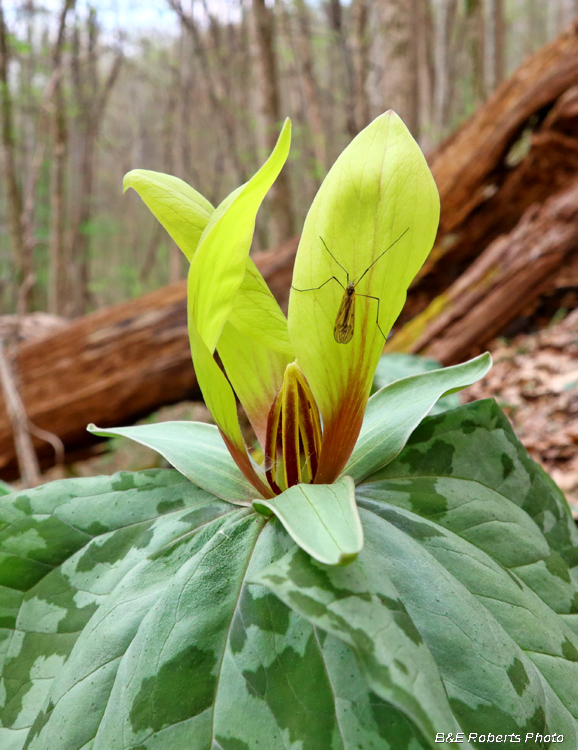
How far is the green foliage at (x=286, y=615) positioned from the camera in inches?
22.9

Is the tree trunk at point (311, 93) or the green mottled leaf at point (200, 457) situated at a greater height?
the tree trunk at point (311, 93)

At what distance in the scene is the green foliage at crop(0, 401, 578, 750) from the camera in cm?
58

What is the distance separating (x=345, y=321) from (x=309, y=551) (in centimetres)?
30

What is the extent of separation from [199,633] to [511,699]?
1.18 feet

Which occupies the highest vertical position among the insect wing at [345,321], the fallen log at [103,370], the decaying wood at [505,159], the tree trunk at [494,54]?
the tree trunk at [494,54]

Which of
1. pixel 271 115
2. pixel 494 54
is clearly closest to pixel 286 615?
pixel 271 115

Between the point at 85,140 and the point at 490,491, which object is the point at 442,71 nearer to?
the point at 85,140

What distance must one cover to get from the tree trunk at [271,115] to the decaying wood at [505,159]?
1913 mm

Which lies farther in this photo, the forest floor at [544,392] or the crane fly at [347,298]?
the forest floor at [544,392]

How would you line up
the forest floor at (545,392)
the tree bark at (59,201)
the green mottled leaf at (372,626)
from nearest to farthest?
the green mottled leaf at (372,626), the forest floor at (545,392), the tree bark at (59,201)

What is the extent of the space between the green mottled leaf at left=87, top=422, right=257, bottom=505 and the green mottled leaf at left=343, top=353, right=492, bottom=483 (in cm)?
16

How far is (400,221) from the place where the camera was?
2.21 ft

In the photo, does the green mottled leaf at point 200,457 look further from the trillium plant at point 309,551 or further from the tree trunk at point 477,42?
the tree trunk at point 477,42

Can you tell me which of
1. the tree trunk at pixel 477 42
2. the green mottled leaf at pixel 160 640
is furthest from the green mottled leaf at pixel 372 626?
the tree trunk at pixel 477 42
